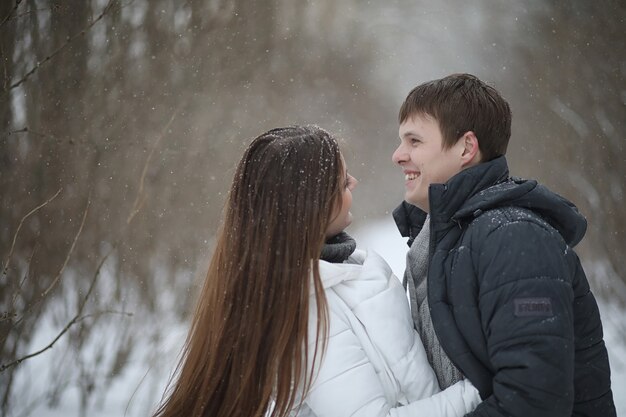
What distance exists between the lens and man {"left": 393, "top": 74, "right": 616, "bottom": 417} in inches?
47.0

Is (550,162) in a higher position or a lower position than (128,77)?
lower

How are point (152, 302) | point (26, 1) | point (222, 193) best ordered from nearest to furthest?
point (26, 1) < point (152, 302) < point (222, 193)

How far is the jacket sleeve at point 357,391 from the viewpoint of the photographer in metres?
1.27

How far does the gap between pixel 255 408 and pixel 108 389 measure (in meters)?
2.89

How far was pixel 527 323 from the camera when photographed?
1.19 meters

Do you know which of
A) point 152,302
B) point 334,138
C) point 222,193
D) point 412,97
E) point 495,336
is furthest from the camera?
point 222,193

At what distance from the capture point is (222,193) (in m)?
5.45

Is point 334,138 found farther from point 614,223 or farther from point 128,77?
point 614,223

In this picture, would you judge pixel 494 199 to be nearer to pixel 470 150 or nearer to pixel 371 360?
pixel 470 150

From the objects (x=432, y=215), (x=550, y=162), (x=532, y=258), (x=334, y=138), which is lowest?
(x=532, y=258)

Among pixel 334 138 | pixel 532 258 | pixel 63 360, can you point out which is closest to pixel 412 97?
pixel 334 138

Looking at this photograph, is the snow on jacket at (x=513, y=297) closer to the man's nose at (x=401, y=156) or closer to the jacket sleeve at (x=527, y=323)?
the jacket sleeve at (x=527, y=323)

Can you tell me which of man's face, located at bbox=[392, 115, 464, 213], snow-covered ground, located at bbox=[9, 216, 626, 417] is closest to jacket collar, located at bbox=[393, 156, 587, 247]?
man's face, located at bbox=[392, 115, 464, 213]

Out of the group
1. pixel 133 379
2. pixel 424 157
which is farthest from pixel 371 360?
pixel 133 379
